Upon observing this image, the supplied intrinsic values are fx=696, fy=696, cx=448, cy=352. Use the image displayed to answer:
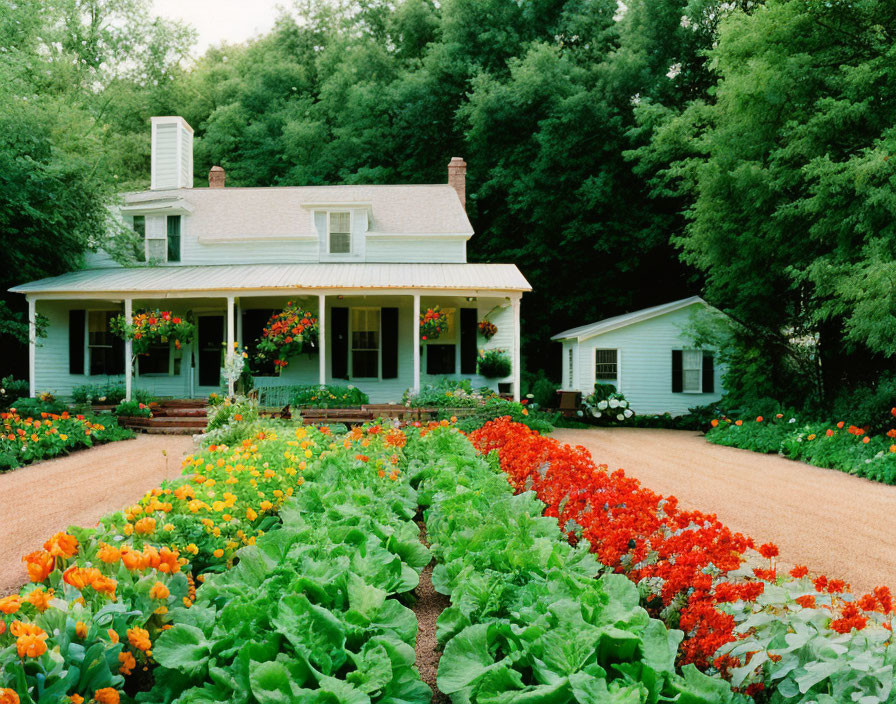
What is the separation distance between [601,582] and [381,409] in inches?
430

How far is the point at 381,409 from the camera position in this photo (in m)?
13.9

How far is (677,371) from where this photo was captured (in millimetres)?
19031

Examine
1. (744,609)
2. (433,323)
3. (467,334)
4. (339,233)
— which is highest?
(339,233)

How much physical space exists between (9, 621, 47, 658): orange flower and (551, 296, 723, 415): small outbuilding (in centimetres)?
1754

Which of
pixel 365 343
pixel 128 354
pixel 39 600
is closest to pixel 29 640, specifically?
pixel 39 600

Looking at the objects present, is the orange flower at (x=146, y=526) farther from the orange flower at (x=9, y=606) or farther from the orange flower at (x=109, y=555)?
the orange flower at (x=9, y=606)

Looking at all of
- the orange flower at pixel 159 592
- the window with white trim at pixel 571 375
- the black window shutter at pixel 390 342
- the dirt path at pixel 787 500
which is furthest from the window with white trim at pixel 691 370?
the orange flower at pixel 159 592

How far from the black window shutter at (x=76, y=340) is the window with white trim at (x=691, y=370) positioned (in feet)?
51.0

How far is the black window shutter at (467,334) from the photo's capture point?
55.2ft

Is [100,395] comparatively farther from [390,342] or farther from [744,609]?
[744,609]

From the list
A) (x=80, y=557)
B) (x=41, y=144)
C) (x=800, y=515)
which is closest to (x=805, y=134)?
(x=800, y=515)

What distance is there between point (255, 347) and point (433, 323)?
472 cm

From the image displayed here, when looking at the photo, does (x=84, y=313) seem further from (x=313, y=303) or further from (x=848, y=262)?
(x=848, y=262)

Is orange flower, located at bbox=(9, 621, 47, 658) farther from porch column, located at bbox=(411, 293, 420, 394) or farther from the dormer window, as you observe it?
the dormer window
